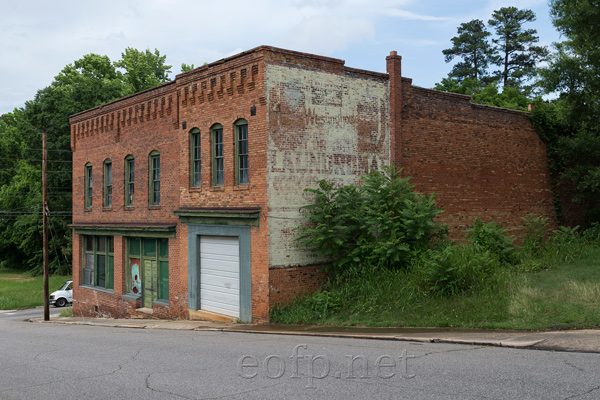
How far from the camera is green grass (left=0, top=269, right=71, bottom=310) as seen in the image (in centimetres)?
3933

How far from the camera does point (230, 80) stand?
17.8 meters

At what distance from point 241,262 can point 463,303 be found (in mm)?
6925

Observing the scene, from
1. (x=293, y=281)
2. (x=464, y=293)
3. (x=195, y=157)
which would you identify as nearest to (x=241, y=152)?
(x=195, y=157)

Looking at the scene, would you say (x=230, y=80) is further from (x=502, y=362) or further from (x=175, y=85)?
(x=502, y=362)

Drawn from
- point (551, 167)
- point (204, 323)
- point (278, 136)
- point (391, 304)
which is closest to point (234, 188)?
point (278, 136)

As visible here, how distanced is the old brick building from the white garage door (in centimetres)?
6

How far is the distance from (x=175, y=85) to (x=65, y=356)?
467 inches

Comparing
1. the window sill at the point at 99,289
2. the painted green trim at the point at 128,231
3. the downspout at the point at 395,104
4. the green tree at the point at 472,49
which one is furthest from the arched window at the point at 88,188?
the green tree at the point at 472,49

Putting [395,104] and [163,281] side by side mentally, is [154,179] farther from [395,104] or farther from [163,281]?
[395,104]

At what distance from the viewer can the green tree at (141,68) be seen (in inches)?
2025

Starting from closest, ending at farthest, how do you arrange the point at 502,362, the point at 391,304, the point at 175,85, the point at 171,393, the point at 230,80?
1. the point at 171,393
2. the point at 502,362
3. the point at 391,304
4. the point at 230,80
5. the point at 175,85

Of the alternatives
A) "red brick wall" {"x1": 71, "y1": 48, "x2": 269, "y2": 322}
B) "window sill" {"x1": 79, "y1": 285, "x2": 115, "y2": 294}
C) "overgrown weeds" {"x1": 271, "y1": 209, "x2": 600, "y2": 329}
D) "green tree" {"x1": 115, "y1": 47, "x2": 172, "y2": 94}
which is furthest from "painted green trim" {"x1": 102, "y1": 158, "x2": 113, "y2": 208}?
Result: "green tree" {"x1": 115, "y1": 47, "x2": 172, "y2": 94}

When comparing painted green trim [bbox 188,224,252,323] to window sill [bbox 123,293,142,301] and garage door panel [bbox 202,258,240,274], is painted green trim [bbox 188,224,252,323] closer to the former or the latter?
garage door panel [bbox 202,258,240,274]

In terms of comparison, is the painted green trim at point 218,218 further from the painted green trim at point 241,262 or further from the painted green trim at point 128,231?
the painted green trim at point 128,231
